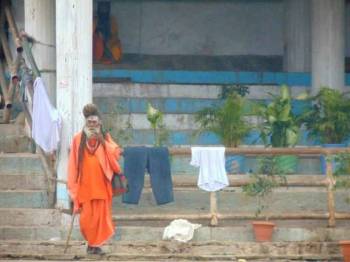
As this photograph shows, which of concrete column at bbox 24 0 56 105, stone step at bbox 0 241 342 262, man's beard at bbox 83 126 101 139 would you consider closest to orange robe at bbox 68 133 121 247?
man's beard at bbox 83 126 101 139

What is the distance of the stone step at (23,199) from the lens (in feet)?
48.6

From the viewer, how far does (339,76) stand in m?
17.5

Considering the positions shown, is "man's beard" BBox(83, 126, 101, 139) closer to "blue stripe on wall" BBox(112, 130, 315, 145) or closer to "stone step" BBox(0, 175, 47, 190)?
"stone step" BBox(0, 175, 47, 190)

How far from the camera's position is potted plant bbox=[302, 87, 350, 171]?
15477mm

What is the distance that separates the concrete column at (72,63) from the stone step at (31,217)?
2.04ft

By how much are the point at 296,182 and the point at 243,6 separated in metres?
5.51

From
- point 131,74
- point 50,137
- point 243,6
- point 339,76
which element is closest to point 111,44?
point 131,74

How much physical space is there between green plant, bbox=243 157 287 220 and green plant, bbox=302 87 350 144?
1417 mm

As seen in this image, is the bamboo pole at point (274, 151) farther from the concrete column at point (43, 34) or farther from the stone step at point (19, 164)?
the concrete column at point (43, 34)

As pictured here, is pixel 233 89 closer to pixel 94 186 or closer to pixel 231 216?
pixel 231 216

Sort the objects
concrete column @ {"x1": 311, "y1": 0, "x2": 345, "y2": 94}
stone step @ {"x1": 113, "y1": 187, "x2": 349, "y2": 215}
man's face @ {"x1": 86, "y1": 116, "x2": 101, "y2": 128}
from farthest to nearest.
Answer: concrete column @ {"x1": 311, "y1": 0, "x2": 345, "y2": 94} < stone step @ {"x1": 113, "y1": 187, "x2": 349, "y2": 215} < man's face @ {"x1": 86, "y1": 116, "x2": 101, "y2": 128}

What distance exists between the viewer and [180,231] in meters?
13.9

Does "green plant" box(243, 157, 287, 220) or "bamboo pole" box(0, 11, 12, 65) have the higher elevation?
"bamboo pole" box(0, 11, 12, 65)

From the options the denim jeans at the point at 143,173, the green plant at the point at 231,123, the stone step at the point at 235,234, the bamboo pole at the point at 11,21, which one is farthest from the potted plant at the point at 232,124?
the bamboo pole at the point at 11,21
